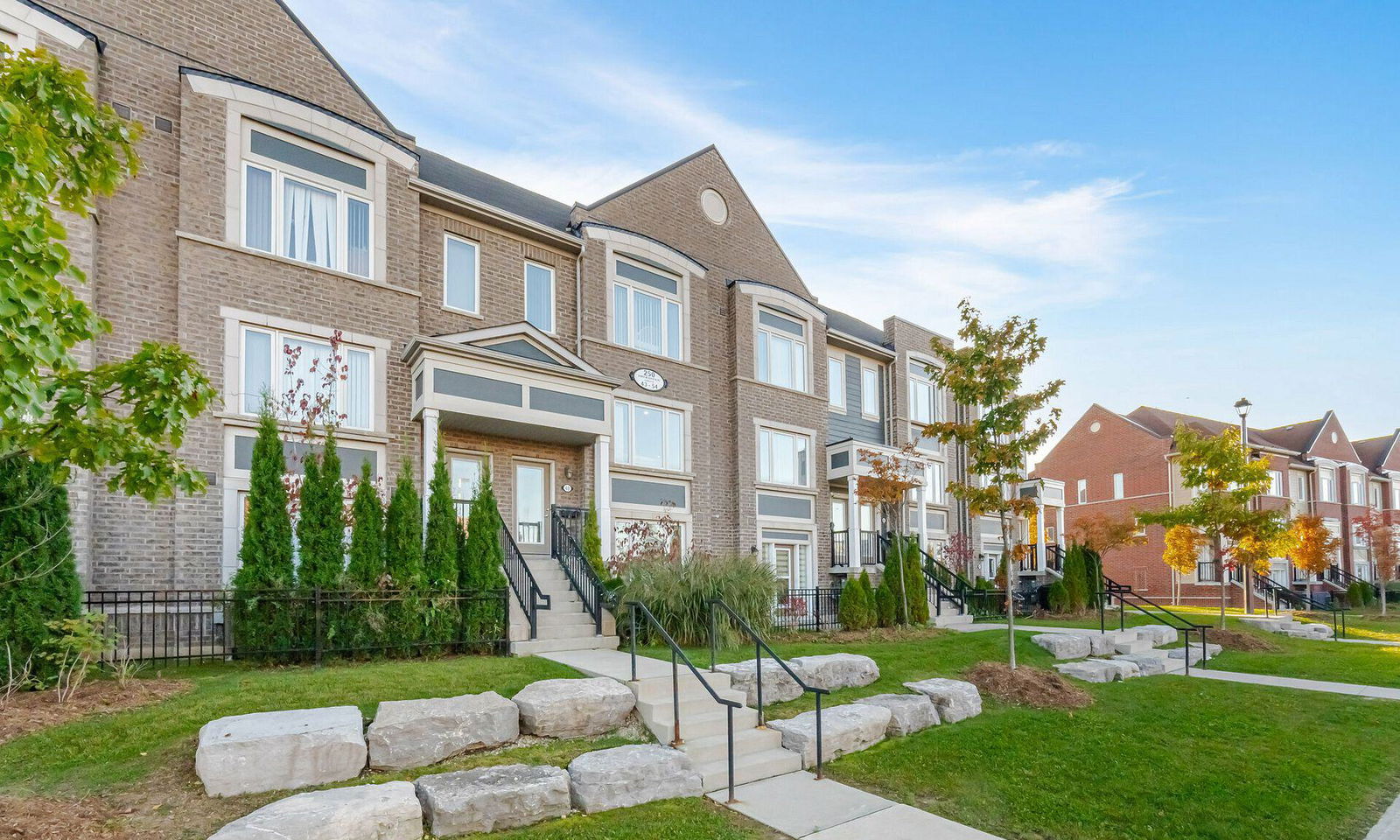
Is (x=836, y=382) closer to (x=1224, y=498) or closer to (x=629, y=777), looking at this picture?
(x=1224, y=498)

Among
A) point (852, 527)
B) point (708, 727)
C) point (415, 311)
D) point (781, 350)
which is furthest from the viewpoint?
point (852, 527)

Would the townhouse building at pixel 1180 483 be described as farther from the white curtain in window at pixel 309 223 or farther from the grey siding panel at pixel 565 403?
the white curtain in window at pixel 309 223

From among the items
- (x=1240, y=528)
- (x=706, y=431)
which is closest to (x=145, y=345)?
(x=706, y=431)

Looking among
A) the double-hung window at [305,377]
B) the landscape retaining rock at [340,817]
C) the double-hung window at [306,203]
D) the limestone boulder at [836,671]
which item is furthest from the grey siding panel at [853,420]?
the landscape retaining rock at [340,817]

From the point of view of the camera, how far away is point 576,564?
13.3 m

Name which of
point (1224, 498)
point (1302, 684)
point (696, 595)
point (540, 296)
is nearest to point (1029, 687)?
point (696, 595)

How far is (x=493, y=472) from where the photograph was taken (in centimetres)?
1468

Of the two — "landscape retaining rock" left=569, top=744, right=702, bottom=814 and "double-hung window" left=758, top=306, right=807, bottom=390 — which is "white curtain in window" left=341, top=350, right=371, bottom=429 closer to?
"landscape retaining rock" left=569, top=744, right=702, bottom=814

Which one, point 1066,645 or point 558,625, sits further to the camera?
point 1066,645

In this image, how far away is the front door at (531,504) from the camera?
49.2 feet

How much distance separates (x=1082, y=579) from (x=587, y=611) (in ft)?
50.8

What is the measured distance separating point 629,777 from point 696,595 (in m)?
5.81

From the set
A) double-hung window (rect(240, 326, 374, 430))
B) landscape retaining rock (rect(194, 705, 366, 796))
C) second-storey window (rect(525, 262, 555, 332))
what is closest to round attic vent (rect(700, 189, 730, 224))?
second-storey window (rect(525, 262, 555, 332))

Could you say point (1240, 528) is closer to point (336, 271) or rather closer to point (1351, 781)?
point (1351, 781)
